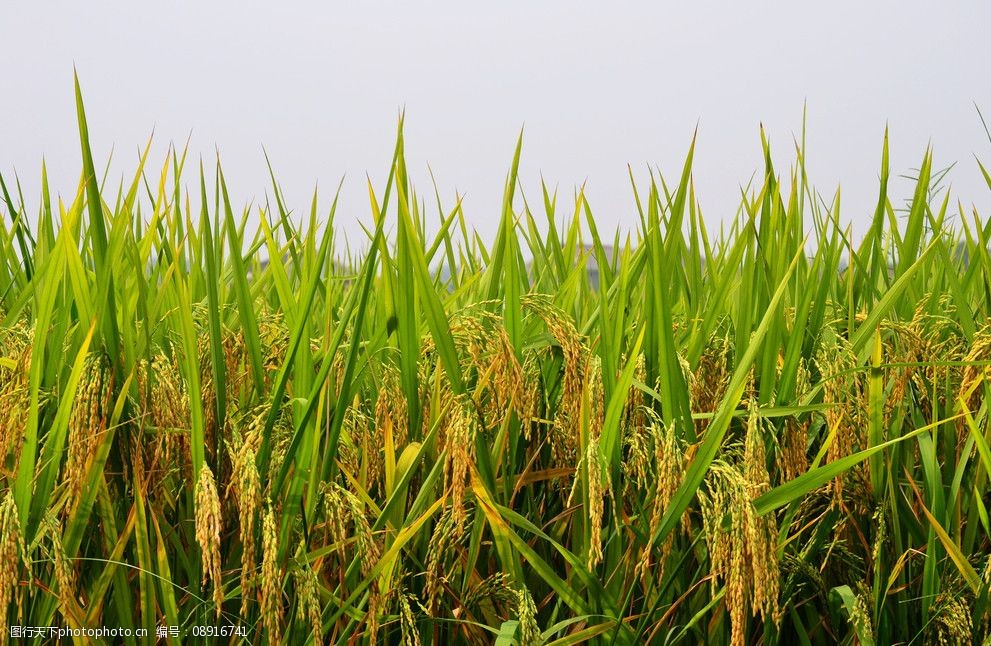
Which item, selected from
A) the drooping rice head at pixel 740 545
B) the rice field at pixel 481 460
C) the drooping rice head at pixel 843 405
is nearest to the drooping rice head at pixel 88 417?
the rice field at pixel 481 460

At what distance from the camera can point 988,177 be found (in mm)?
1833

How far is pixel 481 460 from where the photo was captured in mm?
1420

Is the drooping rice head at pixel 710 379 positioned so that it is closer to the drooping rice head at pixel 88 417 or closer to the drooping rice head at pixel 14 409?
the drooping rice head at pixel 88 417

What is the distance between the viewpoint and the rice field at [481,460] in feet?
4.24

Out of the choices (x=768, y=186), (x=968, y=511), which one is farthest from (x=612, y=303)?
(x=968, y=511)

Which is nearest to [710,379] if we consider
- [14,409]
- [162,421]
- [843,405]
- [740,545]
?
[843,405]

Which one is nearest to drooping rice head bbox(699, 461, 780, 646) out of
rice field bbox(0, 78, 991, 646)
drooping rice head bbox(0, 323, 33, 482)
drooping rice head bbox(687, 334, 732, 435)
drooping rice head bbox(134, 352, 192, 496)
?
rice field bbox(0, 78, 991, 646)

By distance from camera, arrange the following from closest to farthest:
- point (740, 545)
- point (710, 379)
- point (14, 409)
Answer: point (740, 545) → point (14, 409) → point (710, 379)

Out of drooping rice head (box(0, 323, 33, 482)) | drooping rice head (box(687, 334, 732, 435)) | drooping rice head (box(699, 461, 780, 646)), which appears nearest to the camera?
drooping rice head (box(699, 461, 780, 646))

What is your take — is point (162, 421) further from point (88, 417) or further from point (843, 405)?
point (843, 405)

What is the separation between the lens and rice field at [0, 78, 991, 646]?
4.24 feet

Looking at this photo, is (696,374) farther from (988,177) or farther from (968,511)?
(988,177)

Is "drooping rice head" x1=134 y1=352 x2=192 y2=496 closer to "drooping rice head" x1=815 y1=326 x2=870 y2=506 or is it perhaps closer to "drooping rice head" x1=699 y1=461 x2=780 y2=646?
"drooping rice head" x1=699 y1=461 x2=780 y2=646

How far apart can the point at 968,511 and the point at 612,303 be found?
0.77m
